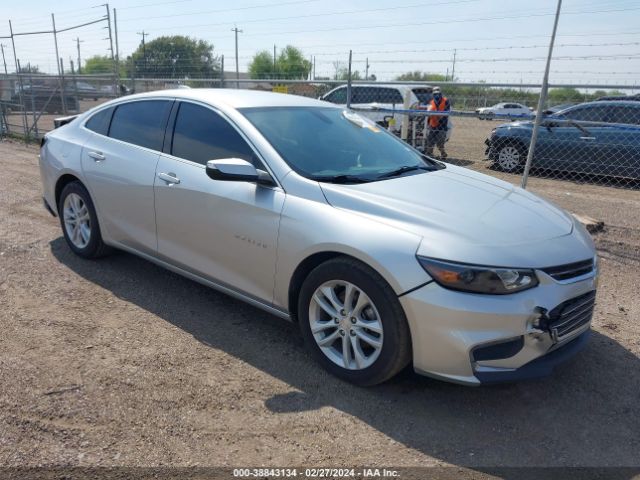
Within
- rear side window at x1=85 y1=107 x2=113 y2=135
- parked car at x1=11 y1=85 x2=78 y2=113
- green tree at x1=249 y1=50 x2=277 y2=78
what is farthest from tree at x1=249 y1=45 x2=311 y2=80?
rear side window at x1=85 y1=107 x2=113 y2=135

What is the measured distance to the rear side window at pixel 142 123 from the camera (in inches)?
A: 169

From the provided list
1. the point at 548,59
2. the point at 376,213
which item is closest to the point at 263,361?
the point at 376,213

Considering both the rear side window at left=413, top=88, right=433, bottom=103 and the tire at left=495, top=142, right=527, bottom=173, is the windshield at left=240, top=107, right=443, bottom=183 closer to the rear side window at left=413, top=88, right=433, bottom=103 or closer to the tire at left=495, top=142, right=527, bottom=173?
the tire at left=495, top=142, right=527, bottom=173

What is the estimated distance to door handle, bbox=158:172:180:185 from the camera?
12.9ft

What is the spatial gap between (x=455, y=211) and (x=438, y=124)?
9417 mm

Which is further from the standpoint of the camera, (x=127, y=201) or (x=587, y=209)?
(x=587, y=209)

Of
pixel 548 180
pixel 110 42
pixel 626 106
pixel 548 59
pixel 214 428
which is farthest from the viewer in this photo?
pixel 110 42

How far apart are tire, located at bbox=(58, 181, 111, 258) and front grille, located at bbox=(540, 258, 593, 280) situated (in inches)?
147

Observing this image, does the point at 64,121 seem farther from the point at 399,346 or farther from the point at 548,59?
the point at 548,59

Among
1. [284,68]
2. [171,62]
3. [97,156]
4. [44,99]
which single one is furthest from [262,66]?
[97,156]

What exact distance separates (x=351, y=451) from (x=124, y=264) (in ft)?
10.5

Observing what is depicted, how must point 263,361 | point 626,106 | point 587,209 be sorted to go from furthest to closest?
point 626,106
point 587,209
point 263,361

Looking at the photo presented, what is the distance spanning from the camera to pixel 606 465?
262 cm

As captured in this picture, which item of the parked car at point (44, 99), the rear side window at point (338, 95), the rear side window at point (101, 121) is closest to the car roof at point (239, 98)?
the rear side window at point (101, 121)
